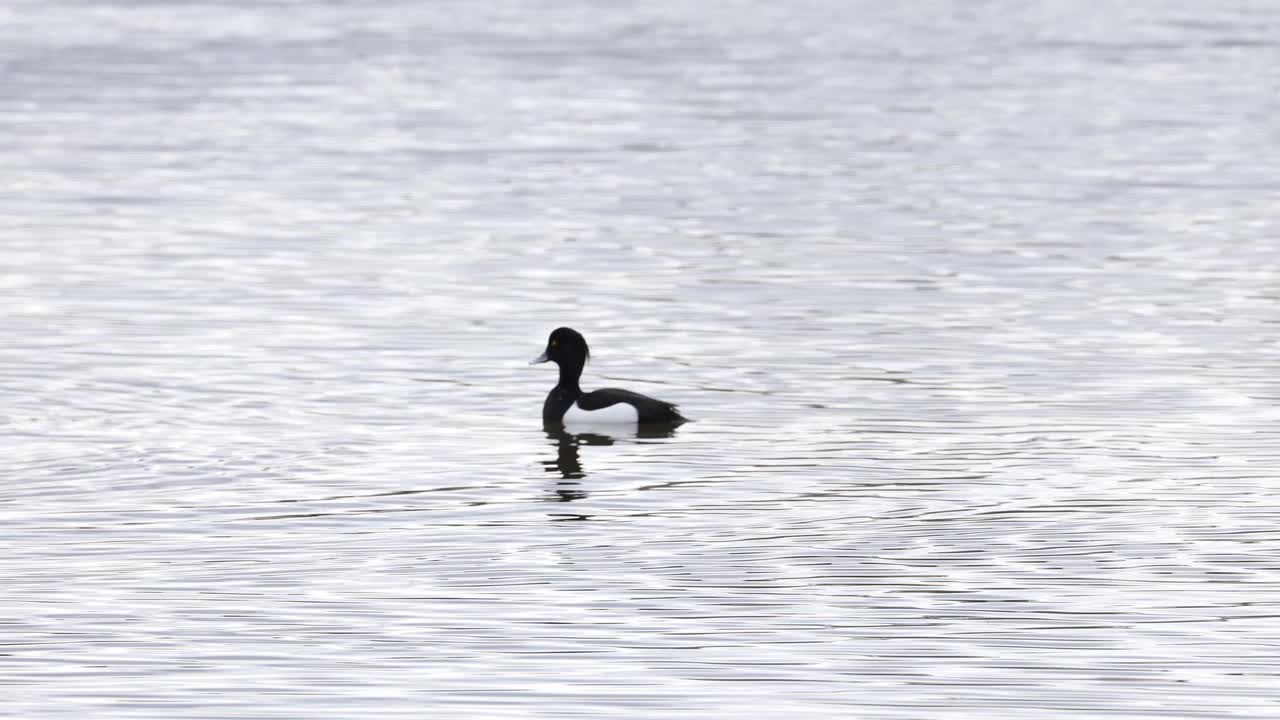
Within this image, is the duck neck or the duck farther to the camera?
the duck neck

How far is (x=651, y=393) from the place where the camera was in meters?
17.0

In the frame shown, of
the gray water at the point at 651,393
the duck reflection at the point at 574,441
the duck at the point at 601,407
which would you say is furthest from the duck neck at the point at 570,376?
the duck reflection at the point at 574,441

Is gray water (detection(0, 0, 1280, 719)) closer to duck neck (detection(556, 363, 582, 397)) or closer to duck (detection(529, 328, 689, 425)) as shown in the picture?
duck (detection(529, 328, 689, 425))

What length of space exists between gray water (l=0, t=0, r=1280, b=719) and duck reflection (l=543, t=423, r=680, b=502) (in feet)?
0.21

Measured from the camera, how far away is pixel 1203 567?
1133 cm

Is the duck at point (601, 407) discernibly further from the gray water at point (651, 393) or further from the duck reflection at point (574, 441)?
the gray water at point (651, 393)

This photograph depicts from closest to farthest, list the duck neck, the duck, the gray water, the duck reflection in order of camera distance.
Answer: the gray water < the duck reflection < the duck < the duck neck

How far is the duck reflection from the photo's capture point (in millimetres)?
14195

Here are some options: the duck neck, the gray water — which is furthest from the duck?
the gray water

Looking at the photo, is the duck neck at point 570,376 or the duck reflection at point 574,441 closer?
the duck reflection at point 574,441

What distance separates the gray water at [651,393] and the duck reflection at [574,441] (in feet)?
0.21

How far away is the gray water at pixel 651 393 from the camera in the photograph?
32.5ft

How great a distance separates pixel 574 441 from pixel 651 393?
1.67 m

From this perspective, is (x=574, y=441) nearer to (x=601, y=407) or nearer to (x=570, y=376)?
(x=601, y=407)
